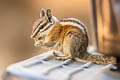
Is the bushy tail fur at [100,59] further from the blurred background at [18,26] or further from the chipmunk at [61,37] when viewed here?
the blurred background at [18,26]

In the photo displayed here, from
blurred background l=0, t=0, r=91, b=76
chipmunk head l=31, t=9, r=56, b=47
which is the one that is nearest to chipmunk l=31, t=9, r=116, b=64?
chipmunk head l=31, t=9, r=56, b=47

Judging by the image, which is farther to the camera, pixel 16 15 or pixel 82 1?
pixel 16 15

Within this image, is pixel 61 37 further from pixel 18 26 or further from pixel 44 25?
pixel 18 26

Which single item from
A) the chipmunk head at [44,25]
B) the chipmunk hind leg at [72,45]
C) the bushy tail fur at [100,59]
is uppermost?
the chipmunk head at [44,25]

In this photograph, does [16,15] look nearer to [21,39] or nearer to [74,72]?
[21,39]

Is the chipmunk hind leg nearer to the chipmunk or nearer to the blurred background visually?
the chipmunk

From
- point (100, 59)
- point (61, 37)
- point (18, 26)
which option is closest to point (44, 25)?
point (61, 37)

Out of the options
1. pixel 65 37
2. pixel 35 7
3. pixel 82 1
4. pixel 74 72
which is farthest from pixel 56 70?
pixel 35 7

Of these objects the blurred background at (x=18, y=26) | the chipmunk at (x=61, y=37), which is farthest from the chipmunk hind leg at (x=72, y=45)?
the blurred background at (x=18, y=26)
